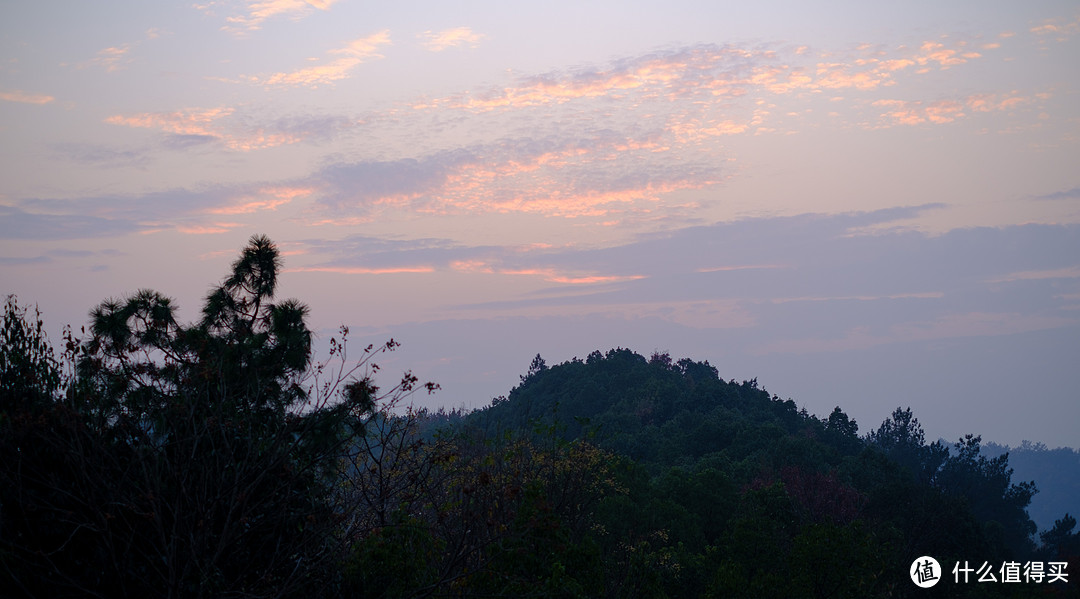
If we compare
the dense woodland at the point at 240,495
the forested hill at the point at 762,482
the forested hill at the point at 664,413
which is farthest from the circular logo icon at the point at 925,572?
the forested hill at the point at 664,413

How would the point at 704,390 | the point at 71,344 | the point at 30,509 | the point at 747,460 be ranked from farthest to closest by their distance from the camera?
the point at 704,390 < the point at 747,460 < the point at 71,344 < the point at 30,509

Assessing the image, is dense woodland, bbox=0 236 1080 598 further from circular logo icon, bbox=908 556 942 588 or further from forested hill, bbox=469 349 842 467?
forested hill, bbox=469 349 842 467

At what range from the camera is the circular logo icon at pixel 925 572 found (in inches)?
1171

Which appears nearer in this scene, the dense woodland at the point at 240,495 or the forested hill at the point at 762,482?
the dense woodland at the point at 240,495

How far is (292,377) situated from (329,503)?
2204mm

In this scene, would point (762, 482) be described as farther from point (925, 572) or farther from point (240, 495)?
point (240, 495)

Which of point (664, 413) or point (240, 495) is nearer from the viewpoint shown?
point (240, 495)

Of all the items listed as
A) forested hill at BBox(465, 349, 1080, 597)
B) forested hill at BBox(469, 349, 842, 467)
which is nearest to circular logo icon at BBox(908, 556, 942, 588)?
forested hill at BBox(465, 349, 1080, 597)

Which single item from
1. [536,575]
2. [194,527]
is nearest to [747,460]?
[536,575]

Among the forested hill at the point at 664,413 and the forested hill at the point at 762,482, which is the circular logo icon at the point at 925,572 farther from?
the forested hill at the point at 664,413

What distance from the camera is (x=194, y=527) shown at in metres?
10.6

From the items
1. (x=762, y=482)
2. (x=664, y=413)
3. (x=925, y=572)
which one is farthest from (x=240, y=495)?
(x=664, y=413)

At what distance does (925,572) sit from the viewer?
31062 millimetres

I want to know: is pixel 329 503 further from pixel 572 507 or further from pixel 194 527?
pixel 572 507
